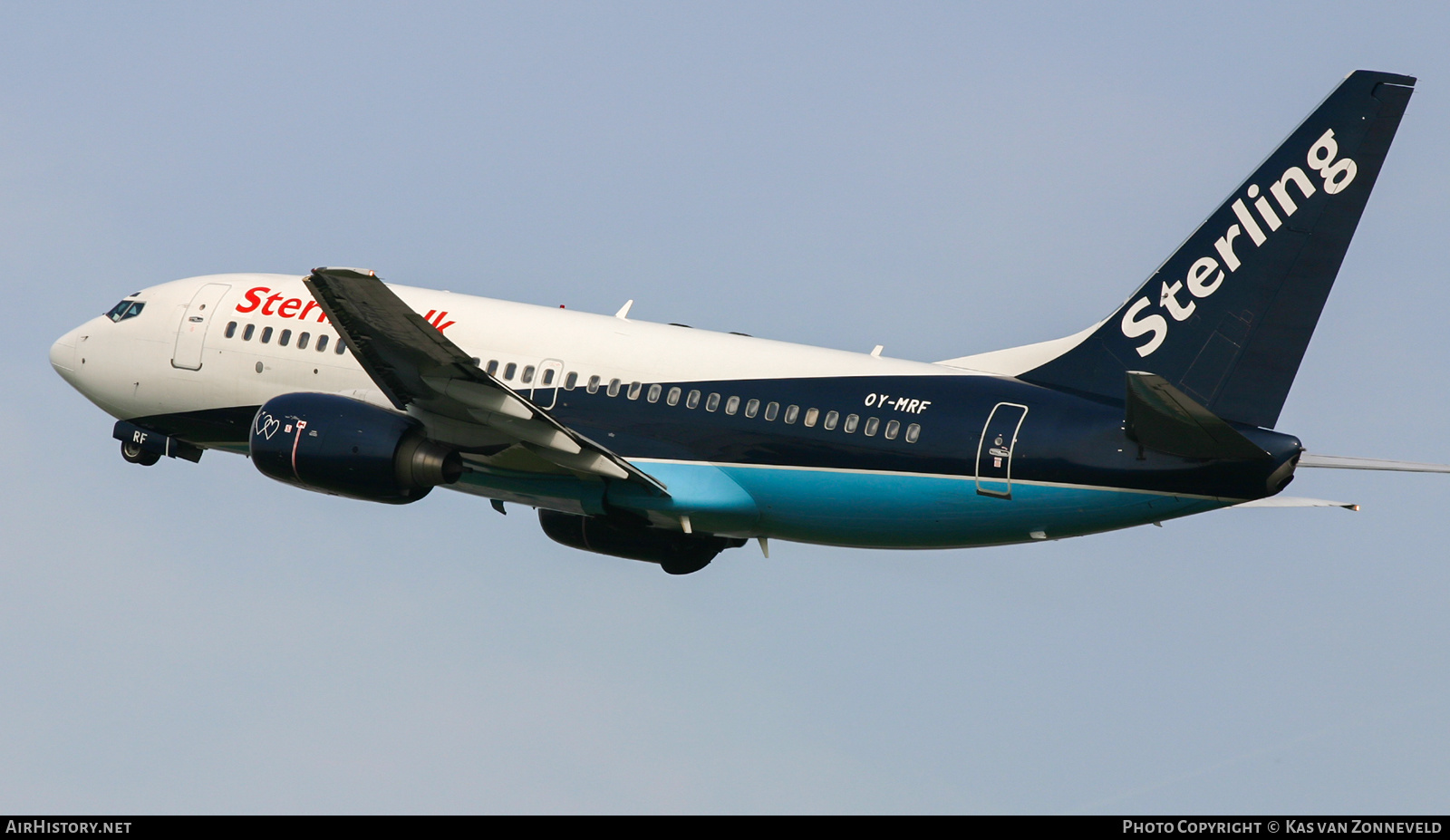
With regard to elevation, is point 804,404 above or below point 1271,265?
below

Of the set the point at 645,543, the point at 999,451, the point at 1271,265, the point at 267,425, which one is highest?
the point at 1271,265

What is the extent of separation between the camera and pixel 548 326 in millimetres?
34375

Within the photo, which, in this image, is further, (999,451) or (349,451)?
(349,451)

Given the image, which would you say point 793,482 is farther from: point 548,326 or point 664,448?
point 548,326

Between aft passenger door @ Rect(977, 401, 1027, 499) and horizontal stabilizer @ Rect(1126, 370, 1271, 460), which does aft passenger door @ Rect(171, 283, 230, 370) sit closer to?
aft passenger door @ Rect(977, 401, 1027, 499)

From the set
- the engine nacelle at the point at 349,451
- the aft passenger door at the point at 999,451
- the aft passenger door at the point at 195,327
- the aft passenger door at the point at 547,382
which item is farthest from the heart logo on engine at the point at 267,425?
the aft passenger door at the point at 999,451

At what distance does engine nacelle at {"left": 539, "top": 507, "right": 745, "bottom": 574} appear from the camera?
118 feet

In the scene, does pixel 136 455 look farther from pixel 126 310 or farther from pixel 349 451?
pixel 349 451

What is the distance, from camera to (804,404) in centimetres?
3189

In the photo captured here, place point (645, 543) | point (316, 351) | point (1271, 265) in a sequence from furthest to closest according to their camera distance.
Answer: point (645, 543), point (316, 351), point (1271, 265)

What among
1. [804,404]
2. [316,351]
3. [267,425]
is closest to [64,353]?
[316,351]

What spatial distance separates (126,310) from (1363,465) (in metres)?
23.5
